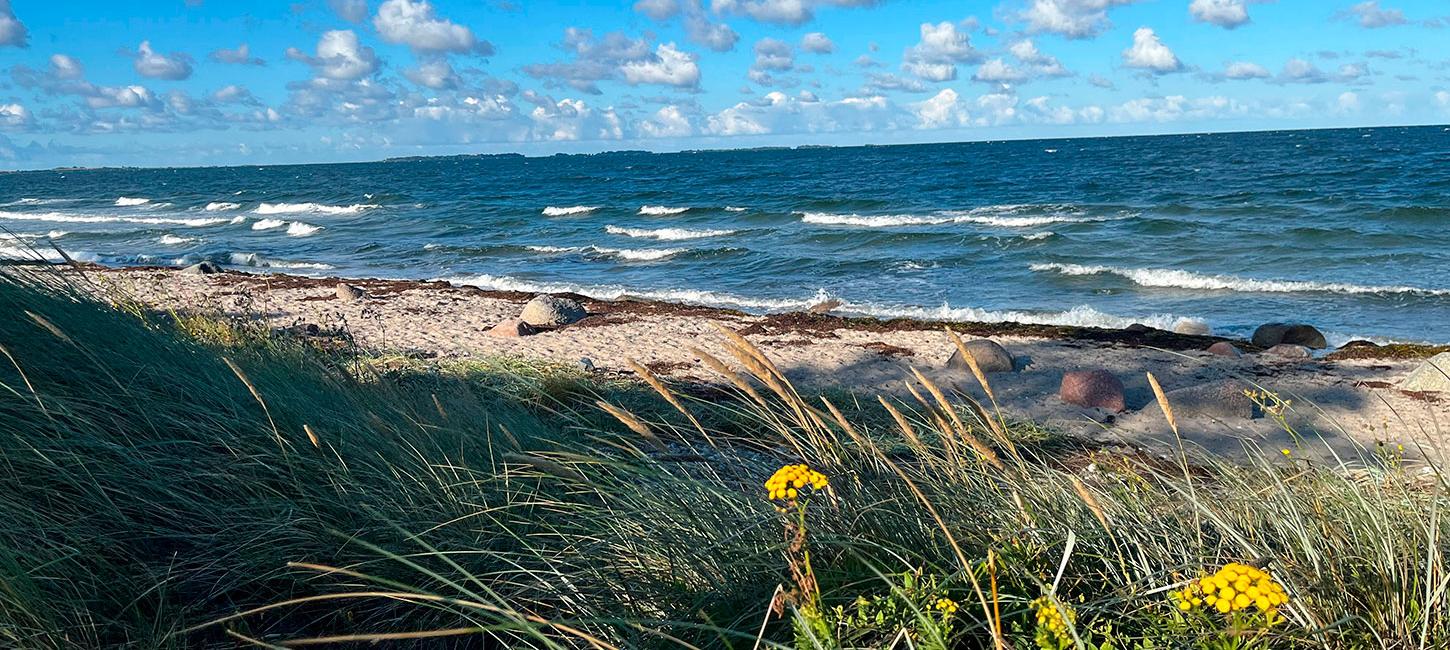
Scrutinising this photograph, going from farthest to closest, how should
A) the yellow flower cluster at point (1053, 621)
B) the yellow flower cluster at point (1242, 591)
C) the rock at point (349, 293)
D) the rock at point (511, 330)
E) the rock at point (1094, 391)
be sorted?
the rock at point (349, 293) < the rock at point (511, 330) < the rock at point (1094, 391) < the yellow flower cluster at point (1053, 621) < the yellow flower cluster at point (1242, 591)

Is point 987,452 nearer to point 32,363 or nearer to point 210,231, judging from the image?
point 32,363

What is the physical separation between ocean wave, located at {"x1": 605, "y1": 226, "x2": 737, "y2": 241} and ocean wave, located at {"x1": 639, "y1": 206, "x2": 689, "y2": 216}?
4816 millimetres

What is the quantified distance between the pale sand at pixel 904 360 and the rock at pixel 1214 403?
87 millimetres

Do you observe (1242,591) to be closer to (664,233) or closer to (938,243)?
(938,243)

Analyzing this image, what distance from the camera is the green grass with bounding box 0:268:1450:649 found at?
200cm

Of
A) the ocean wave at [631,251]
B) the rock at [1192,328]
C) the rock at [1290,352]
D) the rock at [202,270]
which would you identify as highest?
the rock at [202,270]

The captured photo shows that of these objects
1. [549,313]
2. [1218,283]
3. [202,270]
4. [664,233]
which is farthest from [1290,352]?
[664,233]

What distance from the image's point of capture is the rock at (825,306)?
14.5 m

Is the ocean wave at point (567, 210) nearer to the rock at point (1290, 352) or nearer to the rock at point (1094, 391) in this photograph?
the rock at point (1290, 352)

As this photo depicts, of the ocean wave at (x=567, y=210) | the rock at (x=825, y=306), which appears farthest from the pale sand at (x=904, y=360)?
the ocean wave at (x=567, y=210)

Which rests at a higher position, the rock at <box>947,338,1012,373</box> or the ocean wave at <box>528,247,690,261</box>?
the rock at <box>947,338,1012,373</box>

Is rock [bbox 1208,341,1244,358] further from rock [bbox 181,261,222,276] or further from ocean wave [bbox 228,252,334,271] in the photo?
ocean wave [bbox 228,252,334,271]

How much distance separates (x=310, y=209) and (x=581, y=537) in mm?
45896

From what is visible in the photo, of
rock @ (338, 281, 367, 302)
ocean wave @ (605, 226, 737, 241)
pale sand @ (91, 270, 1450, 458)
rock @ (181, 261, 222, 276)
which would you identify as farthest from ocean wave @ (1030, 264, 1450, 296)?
rock @ (181, 261, 222, 276)
